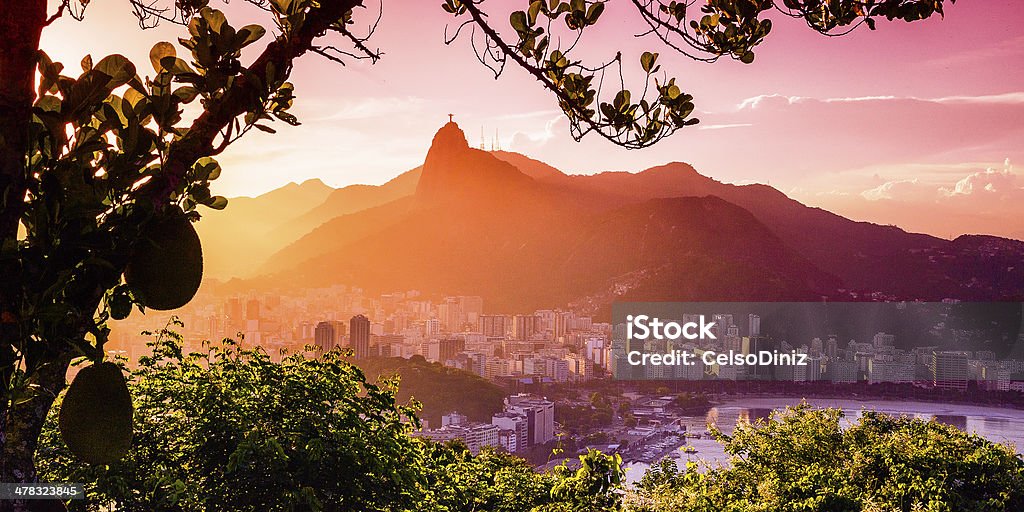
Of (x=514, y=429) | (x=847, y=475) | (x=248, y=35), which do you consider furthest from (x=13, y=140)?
(x=514, y=429)

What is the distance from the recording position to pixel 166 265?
0.92 meters

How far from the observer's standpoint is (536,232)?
199 feet

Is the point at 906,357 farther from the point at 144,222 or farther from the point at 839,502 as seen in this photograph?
the point at 144,222

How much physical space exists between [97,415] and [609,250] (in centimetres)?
5621

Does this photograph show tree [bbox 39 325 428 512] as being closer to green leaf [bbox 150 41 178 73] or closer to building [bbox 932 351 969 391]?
green leaf [bbox 150 41 178 73]

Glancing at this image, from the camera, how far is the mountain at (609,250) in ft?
177

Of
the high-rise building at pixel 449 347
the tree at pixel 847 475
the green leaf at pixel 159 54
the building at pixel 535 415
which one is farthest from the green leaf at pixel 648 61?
the high-rise building at pixel 449 347

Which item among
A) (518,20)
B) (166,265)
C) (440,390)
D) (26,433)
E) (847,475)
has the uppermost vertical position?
(518,20)

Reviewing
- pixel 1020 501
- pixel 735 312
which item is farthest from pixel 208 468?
pixel 735 312

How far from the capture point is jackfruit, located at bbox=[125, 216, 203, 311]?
→ 90cm

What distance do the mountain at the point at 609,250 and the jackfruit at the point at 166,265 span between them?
50.8 meters

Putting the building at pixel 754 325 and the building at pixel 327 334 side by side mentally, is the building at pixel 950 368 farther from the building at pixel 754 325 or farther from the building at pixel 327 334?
the building at pixel 327 334

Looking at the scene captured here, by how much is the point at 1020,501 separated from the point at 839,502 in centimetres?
278

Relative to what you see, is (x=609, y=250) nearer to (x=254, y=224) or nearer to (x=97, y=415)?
(x=254, y=224)
